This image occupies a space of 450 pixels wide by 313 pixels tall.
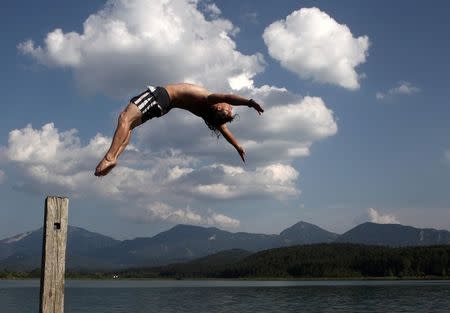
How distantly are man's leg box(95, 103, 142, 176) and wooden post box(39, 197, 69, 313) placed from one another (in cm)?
57

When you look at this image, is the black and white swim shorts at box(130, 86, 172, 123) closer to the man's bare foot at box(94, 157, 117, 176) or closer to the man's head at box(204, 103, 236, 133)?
the man's head at box(204, 103, 236, 133)

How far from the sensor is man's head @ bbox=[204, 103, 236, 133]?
7688 mm

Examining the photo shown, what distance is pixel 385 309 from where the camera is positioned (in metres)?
83.0

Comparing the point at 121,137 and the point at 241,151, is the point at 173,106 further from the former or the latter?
the point at 241,151

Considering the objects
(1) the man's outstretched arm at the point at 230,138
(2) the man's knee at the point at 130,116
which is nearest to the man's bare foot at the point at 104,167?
(2) the man's knee at the point at 130,116

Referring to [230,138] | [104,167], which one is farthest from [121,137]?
[230,138]

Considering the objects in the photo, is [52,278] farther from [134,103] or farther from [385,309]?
[385,309]

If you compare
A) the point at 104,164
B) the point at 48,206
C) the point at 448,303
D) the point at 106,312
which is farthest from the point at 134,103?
the point at 448,303

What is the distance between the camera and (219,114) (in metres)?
7.75

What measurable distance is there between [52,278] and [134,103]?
2.39m

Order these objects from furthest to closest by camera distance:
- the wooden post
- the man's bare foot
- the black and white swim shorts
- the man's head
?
the man's head, the black and white swim shorts, the man's bare foot, the wooden post

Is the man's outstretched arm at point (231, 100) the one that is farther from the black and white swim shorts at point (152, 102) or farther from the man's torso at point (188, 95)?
the black and white swim shorts at point (152, 102)

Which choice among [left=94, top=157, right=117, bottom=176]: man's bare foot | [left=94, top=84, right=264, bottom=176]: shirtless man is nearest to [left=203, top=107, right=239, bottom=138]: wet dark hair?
[left=94, top=84, right=264, bottom=176]: shirtless man

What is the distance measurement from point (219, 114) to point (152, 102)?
39.8 inches
